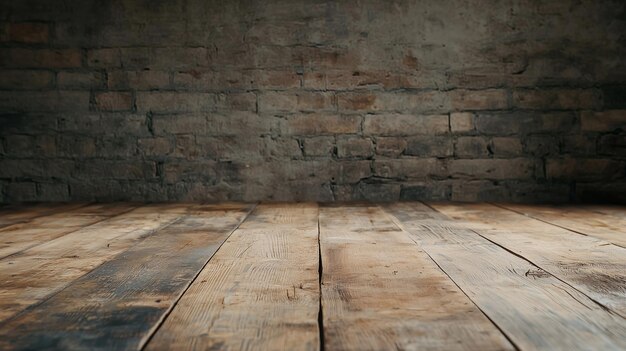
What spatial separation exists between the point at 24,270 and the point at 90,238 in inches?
26.4

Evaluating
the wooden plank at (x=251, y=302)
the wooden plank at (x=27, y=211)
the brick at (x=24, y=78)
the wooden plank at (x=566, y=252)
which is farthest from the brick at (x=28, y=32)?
the wooden plank at (x=566, y=252)

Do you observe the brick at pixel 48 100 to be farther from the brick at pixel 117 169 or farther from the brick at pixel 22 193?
the brick at pixel 22 193

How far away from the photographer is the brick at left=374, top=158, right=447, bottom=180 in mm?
4043

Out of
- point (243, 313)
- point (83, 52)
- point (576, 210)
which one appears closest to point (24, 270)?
point (243, 313)

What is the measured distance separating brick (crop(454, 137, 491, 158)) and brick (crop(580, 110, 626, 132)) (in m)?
0.68

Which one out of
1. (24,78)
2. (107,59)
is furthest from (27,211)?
(107,59)

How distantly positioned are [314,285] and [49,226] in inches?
Result: 70.3

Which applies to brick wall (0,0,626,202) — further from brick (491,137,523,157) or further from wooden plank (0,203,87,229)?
wooden plank (0,203,87,229)

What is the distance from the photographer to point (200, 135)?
405 cm

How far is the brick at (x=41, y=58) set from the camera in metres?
4.04

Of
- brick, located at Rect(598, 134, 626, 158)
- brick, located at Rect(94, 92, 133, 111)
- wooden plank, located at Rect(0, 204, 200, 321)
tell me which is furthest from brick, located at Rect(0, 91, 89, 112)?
brick, located at Rect(598, 134, 626, 158)

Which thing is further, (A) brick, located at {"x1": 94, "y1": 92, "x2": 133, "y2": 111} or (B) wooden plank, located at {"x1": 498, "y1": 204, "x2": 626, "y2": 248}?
(A) brick, located at {"x1": 94, "y1": 92, "x2": 133, "y2": 111}

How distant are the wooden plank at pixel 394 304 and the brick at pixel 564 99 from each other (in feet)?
7.49

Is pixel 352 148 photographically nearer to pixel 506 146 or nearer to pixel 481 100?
pixel 481 100
